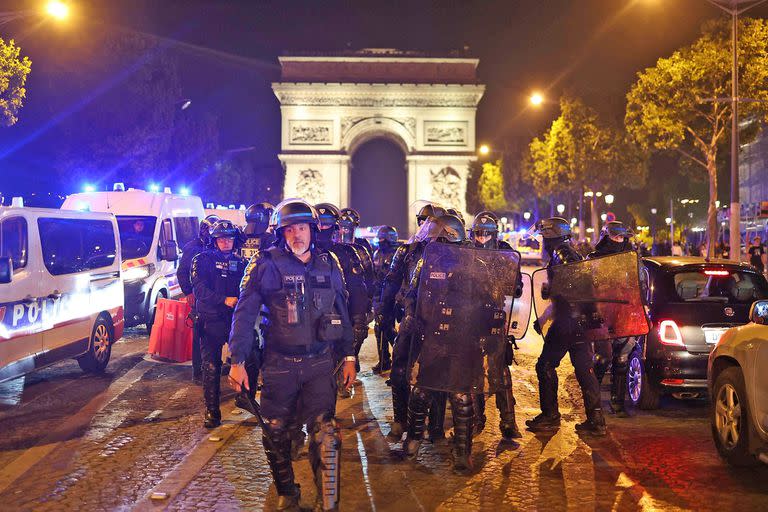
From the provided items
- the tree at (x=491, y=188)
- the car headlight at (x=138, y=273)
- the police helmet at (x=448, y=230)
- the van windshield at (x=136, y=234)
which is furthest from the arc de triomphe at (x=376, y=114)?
the police helmet at (x=448, y=230)

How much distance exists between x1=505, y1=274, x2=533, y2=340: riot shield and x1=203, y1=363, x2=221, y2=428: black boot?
252cm

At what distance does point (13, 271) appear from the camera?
784 cm

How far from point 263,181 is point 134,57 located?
140 feet

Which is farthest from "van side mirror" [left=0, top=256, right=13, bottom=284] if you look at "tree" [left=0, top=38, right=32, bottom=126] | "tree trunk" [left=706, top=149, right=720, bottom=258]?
"tree trunk" [left=706, top=149, right=720, bottom=258]

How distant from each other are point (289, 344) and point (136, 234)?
9720 millimetres

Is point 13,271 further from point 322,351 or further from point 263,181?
point 263,181

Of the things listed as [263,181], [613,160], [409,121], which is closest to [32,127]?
[613,160]

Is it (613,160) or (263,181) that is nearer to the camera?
(613,160)

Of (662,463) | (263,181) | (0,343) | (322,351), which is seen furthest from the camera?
(263,181)

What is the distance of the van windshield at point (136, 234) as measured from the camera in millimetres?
13328

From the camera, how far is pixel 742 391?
18.1ft

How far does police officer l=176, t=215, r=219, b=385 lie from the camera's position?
26.0 ft

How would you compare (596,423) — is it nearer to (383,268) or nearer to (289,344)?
(289,344)

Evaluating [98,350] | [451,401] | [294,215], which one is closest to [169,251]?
→ [98,350]
